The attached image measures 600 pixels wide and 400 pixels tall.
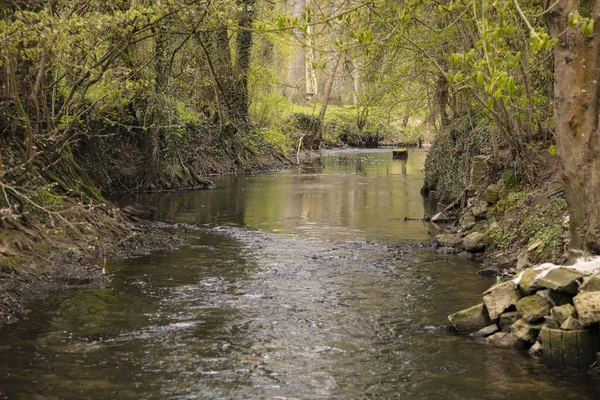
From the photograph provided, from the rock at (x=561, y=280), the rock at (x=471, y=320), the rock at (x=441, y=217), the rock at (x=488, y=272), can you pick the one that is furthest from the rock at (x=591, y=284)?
the rock at (x=441, y=217)

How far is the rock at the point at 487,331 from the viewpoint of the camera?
932cm

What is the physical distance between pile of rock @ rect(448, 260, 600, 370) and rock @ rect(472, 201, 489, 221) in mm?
7382

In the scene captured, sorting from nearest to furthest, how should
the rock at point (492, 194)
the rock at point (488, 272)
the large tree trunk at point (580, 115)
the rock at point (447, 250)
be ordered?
the large tree trunk at point (580, 115)
the rock at point (488, 272)
the rock at point (447, 250)
the rock at point (492, 194)

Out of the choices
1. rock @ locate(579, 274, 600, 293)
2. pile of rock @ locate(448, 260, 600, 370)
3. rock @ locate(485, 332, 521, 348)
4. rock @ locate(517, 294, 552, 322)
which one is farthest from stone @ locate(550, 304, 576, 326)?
rock @ locate(485, 332, 521, 348)

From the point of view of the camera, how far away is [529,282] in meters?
9.11

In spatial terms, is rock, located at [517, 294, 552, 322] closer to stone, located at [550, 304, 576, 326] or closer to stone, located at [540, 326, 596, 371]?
stone, located at [550, 304, 576, 326]

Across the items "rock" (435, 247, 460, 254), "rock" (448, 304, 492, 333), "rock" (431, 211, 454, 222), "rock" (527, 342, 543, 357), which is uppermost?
"rock" (431, 211, 454, 222)

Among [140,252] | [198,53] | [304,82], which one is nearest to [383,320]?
[140,252]

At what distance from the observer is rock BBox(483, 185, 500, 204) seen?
16.7 meters

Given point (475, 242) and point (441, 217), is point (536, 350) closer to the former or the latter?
point (475, 242)

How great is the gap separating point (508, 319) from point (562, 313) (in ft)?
3.39

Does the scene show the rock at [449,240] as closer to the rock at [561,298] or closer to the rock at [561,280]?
the rock at [561,280]

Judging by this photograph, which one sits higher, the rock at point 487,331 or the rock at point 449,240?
the rock at point 449,240

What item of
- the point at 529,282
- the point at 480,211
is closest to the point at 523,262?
the point at 529,282
